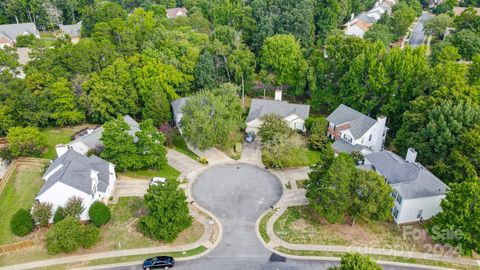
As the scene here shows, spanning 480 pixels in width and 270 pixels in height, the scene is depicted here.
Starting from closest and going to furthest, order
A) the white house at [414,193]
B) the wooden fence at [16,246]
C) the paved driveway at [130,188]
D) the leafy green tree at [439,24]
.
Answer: the wooden fence at [16,246] < the white house at [414,193] < the paved driveway at [130,188] < the leafy green tree at [439,24]

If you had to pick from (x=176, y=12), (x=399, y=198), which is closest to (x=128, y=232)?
(x=399, y=198)

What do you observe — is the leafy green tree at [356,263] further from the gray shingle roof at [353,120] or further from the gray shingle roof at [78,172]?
the gray shingle roof at [78,172]

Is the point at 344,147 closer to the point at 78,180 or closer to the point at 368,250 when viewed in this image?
the point at 368,250

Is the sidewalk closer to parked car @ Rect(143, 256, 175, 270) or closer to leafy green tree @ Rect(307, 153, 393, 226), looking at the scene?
leafy green tree @ Rect(307, 153, 393, 226)

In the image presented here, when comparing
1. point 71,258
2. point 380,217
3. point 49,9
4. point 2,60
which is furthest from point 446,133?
point 49,9

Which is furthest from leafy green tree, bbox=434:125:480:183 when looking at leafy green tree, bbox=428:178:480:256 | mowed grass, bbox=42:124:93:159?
mowed grass, bbox=42:124:93:159

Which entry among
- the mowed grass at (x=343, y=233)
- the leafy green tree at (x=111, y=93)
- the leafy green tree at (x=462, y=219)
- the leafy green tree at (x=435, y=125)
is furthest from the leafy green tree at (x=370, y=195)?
the leafy green tree at (x=111, y=93)
